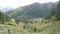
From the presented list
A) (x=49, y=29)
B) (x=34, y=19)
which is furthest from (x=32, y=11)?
(x=49, y=29)

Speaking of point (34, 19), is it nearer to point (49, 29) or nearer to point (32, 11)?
point (32, 11)

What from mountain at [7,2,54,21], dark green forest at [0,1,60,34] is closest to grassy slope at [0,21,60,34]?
dark green forest at [0,1,60,34]

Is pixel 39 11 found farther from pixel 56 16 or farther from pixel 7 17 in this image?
pixel 7 17

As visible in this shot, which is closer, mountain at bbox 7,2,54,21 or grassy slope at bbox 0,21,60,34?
grassy slope at bbox 0,21,60,34

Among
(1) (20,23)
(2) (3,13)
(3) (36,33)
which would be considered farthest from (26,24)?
(2) (3,13)

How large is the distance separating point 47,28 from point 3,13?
925mm

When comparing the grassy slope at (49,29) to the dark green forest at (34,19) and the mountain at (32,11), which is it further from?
the mountain at (32,11)

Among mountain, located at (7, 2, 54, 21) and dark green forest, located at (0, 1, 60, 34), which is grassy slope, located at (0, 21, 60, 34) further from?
mountain, located at (7, 2, 54, 21)

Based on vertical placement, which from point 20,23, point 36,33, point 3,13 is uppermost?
point 3,13

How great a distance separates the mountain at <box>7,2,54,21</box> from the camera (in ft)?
8.18

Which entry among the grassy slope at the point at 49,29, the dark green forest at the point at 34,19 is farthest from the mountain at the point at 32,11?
the grassy slope at the point at 49,29

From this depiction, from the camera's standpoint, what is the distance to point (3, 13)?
2.65m

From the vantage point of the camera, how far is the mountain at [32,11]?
98.1 inches

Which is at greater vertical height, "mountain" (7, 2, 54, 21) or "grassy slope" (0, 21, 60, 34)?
"mountain" (7, 2, 54, 21)
